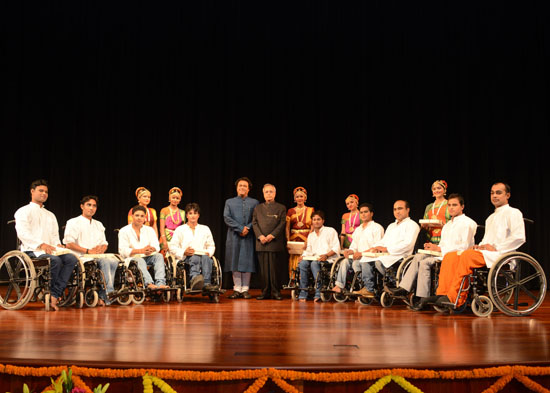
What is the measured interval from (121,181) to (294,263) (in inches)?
119

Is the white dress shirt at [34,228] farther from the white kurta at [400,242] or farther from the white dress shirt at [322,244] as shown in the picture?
the white kurta at [400,242]

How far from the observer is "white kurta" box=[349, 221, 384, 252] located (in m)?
5.82

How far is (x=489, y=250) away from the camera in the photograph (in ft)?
14.7

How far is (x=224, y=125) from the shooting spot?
773 cm

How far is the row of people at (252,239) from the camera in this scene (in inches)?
190

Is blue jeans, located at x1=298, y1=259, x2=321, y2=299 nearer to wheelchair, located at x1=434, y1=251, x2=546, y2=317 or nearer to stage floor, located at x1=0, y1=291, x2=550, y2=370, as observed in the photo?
stage floor, located at x1=0, y1=291, x2=550, y2=370

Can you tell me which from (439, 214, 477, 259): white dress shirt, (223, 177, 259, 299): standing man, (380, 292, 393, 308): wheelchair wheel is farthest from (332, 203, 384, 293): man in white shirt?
(223, 177, 259, 299): standing man

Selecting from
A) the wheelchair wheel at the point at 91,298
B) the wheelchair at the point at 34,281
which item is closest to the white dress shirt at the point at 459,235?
the wheelchair wheel at the point at 91,298

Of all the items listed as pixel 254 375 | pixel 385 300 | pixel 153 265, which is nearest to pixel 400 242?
pixel 385 300

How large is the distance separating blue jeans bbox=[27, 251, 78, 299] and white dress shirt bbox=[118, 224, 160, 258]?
68 cm

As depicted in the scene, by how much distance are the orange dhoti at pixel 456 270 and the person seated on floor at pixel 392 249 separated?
67 centimetres

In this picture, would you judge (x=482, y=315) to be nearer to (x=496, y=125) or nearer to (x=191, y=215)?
(x=191, y=215)

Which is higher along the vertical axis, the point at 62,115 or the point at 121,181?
the point at 62,115

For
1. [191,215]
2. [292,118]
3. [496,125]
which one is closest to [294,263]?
[191,215]
